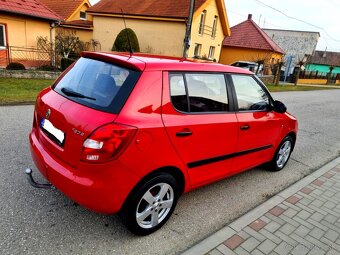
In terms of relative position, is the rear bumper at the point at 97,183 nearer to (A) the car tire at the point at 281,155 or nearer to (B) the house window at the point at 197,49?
(A) the car tire at the point at 281,155

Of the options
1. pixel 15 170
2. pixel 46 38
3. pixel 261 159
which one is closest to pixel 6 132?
pixel 15 170

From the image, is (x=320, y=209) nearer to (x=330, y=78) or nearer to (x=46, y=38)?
(x=46, y=38)

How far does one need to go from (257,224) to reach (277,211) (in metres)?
0.50

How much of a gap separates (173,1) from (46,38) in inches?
489

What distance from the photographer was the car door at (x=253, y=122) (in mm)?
3591

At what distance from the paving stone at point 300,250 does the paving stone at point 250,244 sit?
1.16 feet

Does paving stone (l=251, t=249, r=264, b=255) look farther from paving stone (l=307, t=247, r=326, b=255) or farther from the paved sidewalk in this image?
paving stone (l=307, t=247, r=326, b=255)

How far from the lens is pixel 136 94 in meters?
2.52

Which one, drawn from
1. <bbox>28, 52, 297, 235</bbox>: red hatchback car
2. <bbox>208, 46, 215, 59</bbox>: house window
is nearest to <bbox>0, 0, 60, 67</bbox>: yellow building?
<bbox>28, 52, 297, 235</bbox>: red hatchback car

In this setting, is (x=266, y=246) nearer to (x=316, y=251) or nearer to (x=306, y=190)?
(x=316, y=251)

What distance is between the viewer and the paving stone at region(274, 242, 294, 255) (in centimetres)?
283

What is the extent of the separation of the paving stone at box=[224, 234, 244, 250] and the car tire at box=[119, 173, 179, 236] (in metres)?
0.66

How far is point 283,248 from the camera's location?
2889 mm

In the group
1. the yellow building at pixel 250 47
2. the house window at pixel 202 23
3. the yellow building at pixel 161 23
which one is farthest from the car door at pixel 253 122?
the yellow building at pixel 250 47
